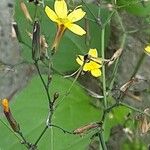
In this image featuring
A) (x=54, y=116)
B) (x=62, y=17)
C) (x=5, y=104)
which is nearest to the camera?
(x=5, y=104)

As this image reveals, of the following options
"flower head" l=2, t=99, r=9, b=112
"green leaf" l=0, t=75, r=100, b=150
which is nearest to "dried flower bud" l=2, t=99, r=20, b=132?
"flower head" l=2, t=99, r=9, b=112

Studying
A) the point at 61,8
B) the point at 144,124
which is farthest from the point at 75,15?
the point at 144,124

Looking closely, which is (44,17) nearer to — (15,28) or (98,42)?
(98,42)

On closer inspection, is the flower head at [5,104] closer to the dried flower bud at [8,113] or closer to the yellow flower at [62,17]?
the dried flower bud at [8,113]

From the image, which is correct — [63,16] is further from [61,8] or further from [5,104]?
[5,104]

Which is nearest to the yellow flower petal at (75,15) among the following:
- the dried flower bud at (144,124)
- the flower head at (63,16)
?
the flower head at (63,16)

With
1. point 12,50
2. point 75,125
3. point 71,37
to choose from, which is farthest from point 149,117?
point 12,50

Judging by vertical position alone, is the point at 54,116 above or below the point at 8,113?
below

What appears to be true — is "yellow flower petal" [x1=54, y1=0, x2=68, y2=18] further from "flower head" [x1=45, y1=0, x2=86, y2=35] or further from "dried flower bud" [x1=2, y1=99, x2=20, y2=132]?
"dried flower bud" [x1=2, y1=99, x2=20, y2=132]
